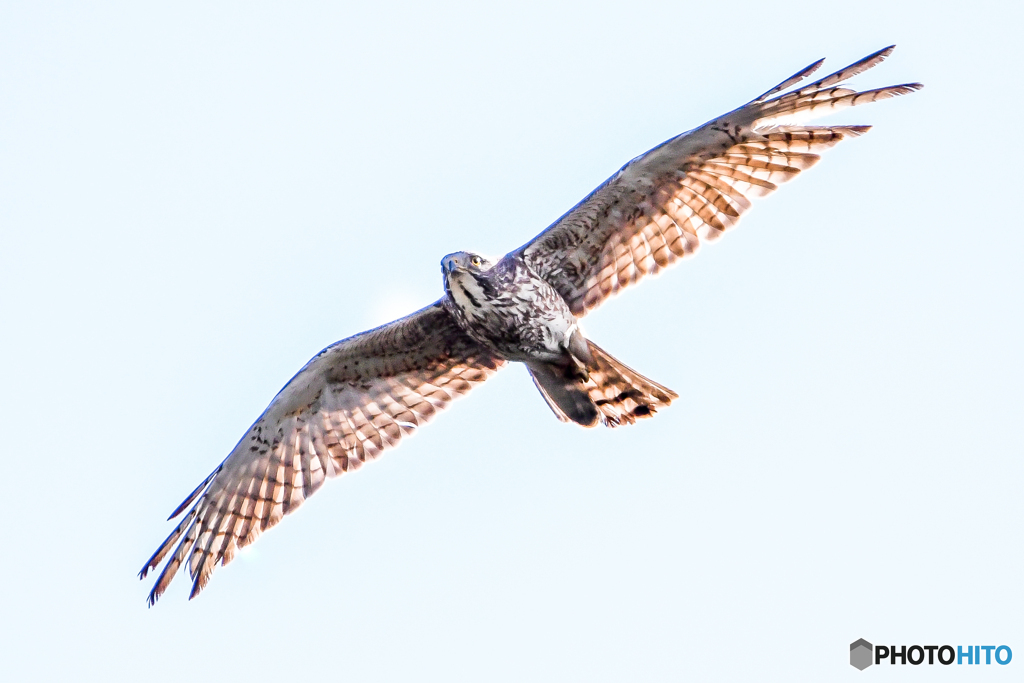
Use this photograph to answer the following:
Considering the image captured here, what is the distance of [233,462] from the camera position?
9.93 meters

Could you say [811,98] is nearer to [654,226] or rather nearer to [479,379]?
[654,226]

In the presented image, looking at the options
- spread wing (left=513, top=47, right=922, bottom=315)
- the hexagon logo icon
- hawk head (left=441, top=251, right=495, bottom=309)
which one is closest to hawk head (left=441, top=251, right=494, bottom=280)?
hawk head (left=441, top=251, right=495, bottom=309)

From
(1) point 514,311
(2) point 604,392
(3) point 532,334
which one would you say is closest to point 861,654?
(2) point 604,392

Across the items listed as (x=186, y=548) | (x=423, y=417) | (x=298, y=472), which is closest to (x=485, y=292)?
(x=423, y=417)

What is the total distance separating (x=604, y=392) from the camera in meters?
9.38

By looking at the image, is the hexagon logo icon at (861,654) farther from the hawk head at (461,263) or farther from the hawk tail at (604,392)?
the hawk head at (461,263)

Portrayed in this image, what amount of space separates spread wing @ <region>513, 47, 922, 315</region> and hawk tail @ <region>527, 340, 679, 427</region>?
1.58 ft

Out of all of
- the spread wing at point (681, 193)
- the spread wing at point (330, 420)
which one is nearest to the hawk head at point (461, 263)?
the spread wing at point (681, 193)

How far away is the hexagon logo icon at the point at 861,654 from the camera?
10.9 metres

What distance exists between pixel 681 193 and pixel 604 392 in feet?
4.86

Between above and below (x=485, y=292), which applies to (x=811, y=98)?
above

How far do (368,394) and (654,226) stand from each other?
2469 mm

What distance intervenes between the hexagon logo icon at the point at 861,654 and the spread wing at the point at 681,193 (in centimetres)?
387

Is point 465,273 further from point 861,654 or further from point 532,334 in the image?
point 861,654
